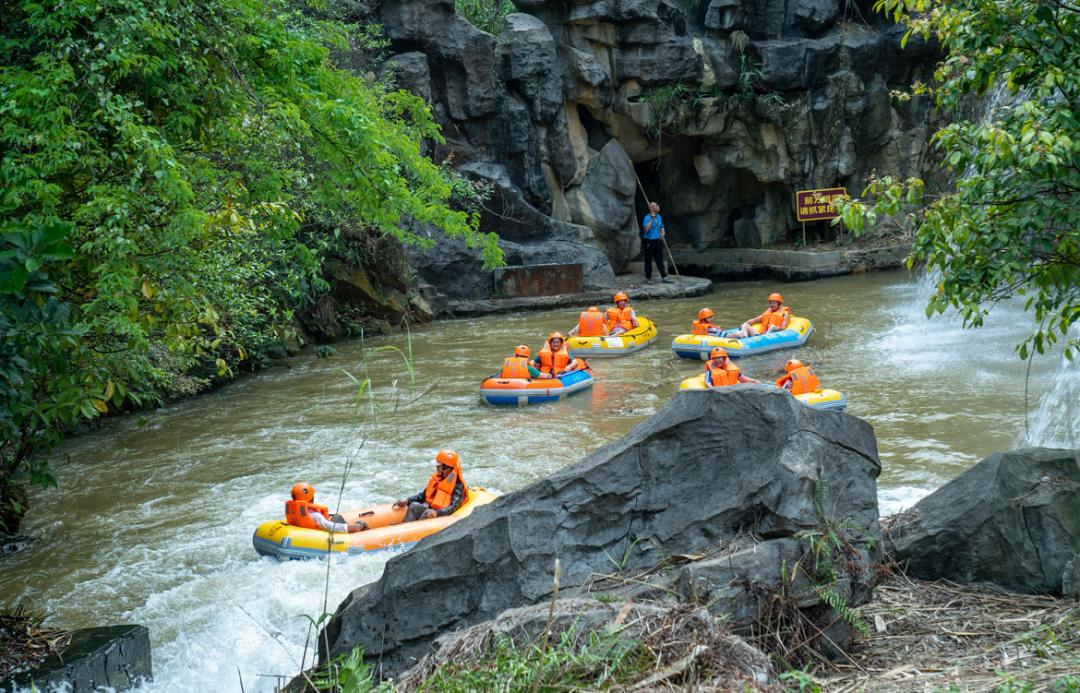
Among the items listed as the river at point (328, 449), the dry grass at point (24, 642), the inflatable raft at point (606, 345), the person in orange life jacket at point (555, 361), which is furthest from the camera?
the inflatable raft at point (606, 345)

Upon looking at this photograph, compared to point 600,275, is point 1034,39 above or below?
above

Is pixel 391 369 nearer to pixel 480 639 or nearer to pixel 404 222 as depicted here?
pixel 404 222

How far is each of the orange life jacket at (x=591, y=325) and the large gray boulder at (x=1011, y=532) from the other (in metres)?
12.3

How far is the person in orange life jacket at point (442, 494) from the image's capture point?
848 cm

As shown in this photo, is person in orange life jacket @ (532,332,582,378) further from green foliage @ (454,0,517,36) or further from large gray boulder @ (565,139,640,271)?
green foliage @ (454,0,517,36)

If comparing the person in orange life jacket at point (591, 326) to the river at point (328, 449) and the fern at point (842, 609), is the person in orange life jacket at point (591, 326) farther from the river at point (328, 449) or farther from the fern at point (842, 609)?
the fern at point (842, 609)

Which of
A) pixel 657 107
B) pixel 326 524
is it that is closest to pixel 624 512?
pixel 326 524

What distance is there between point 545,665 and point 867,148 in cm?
2643

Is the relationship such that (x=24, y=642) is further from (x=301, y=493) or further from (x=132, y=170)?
(x=301, y=493)

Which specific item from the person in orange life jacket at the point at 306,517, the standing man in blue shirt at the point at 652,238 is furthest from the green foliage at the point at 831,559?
the standing man in blue shirt at the point at 652,238

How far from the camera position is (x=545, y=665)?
9.44 feet

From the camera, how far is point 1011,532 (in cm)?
435

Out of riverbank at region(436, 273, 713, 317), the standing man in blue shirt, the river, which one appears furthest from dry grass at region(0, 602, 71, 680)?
the standing man in blue shirt

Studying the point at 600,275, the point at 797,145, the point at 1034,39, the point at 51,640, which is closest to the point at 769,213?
the point at 797,145
